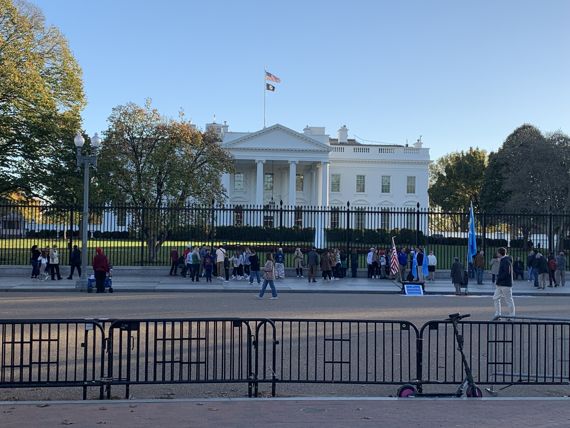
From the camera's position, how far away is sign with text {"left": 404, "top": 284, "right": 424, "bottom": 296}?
22734 millimetres

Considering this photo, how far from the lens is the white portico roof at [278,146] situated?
6731 cm

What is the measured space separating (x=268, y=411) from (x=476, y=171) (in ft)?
227

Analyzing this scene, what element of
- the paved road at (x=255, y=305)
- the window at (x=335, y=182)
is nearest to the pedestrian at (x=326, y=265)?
the paved road at (x=255, y=305)

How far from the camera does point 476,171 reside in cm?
7194

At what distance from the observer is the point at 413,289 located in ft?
75.0

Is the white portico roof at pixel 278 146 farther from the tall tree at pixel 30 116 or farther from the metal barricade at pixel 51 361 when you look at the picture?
the metal barricade at pixel 51 361

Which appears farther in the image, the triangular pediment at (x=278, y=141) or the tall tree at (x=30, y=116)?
the triangular pediment at (x=278, y=141)

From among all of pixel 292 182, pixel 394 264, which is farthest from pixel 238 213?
pixel 292 182

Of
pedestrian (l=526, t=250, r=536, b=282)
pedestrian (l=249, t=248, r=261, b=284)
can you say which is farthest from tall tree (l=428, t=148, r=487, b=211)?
pedestrian (l=249, t=248, r=261, b=284)

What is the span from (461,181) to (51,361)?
69.0 metres

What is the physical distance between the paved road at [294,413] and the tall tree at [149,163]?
27843 mm

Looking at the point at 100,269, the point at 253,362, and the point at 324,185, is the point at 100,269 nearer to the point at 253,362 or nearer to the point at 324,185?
the point at 253,362

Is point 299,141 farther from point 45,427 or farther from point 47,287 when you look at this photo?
point 45,427

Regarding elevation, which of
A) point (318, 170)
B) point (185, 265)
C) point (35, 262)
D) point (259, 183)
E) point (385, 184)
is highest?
point (318, 170)
